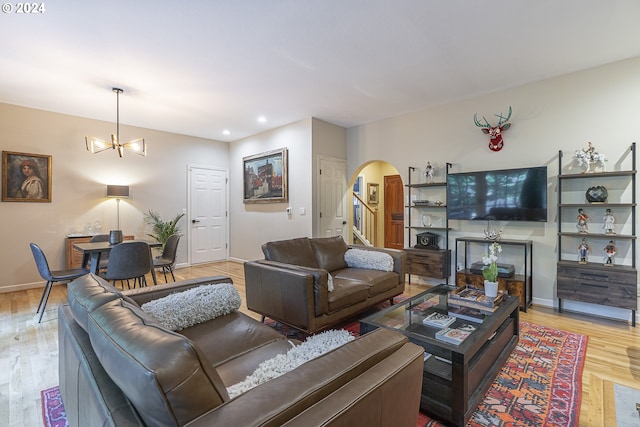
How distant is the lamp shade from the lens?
198 inches

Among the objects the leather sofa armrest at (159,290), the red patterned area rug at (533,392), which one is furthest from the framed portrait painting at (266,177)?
the red patterned area rug at (533,392)

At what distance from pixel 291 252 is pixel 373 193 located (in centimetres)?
486

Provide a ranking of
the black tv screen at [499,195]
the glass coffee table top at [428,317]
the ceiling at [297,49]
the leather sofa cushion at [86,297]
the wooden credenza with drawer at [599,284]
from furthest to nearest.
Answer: the black tv screen at [499,195]
the wooden credenza with drawer at [599,284]
the ceiling at [297,49]
the glass coffee table top at [428,317]
the leather sofa cushion at [86,297]

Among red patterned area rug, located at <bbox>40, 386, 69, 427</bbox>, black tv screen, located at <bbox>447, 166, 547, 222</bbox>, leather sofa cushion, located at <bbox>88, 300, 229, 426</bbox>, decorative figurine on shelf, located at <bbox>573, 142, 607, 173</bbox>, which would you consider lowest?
red patterned area rug, located at <bbox>40, 386, 69, 427</bbox>

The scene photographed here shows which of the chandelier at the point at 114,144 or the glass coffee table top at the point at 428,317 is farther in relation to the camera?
the chandelier at the point at 114,144

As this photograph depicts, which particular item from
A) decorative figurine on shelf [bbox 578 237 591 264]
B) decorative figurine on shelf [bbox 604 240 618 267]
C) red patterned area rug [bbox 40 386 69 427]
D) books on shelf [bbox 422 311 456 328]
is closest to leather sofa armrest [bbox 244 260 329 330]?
books on shelf [bbox 422 311 456 328]

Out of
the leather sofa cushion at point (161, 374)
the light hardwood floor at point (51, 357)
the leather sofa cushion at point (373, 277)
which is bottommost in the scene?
the light hardwood floor at point (51, 357)

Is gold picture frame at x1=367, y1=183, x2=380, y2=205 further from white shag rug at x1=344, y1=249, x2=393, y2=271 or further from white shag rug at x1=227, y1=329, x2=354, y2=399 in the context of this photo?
white shag rug at x1=227, y1=329, x2=354, y2=399

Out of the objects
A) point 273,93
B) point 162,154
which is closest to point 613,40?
point 273,93

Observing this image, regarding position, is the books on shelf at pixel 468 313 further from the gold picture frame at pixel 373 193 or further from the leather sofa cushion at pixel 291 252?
the gold picture frame at pixel 373 193

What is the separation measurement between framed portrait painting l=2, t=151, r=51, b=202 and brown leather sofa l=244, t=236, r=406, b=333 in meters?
4.02

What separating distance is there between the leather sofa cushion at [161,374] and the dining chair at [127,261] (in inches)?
115

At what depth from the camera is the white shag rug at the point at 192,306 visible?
5.44 feet

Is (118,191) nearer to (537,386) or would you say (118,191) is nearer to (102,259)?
(102,259)
